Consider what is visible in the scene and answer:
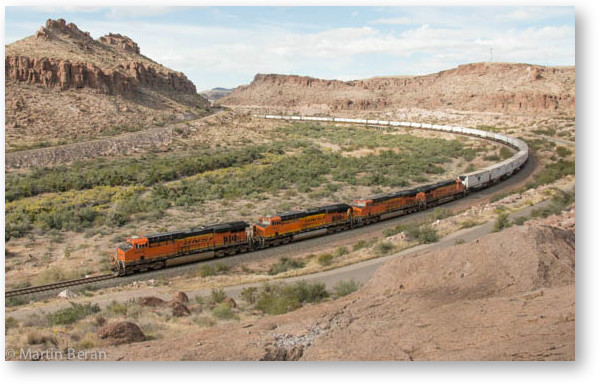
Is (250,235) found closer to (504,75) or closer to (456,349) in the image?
(456,349)

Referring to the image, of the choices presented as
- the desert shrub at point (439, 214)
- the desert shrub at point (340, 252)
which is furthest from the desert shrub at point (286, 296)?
the desert shrub at point (439, 214)

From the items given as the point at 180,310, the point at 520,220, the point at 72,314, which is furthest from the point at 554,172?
the point at 72,314

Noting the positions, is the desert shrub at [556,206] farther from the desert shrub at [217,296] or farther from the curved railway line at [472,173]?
the desert shrub at [217,296]

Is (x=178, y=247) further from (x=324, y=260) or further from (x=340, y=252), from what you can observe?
(x=340, y=252)

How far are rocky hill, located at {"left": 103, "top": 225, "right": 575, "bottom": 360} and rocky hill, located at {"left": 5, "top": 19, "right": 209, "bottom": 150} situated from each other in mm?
57514

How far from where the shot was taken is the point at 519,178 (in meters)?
55.6

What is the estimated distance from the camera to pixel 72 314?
58.6ft

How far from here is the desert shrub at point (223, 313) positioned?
18.2 m

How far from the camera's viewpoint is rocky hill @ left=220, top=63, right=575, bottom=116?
124 metres

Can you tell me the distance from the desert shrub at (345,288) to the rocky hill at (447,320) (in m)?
3.39

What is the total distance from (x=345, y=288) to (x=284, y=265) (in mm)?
7667

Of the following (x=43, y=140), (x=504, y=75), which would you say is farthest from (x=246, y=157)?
(x=504, y=75)

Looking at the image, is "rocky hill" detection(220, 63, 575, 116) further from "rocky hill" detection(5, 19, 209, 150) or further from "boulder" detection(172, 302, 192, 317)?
"boulder" detection(172, 302, 192, 317)

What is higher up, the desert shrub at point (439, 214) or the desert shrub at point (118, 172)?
the desert shrub at point (118, 172)
